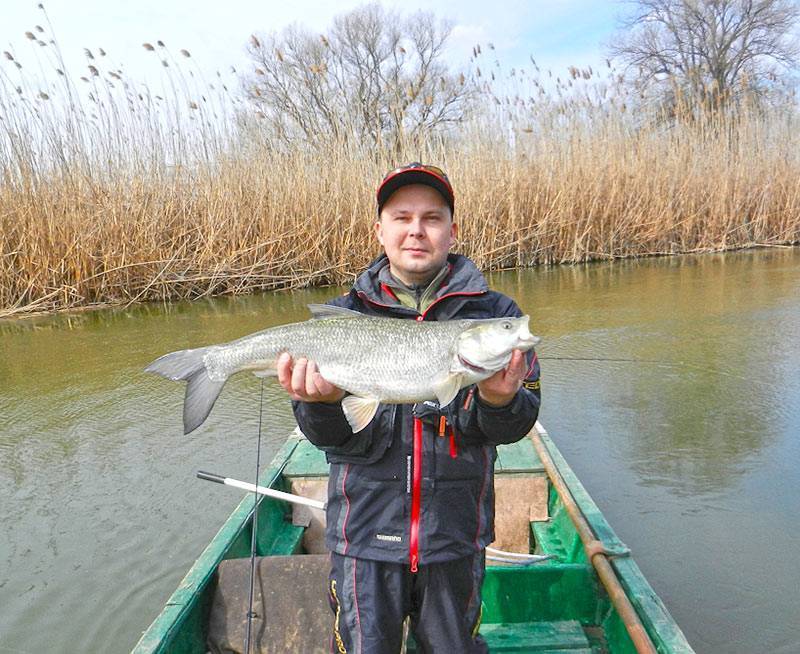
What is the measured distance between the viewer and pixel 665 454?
388cm

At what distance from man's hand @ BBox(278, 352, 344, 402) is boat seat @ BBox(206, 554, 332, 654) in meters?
0.79

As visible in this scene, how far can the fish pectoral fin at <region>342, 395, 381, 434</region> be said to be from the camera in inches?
71.4

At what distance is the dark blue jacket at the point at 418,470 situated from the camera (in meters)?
1.82

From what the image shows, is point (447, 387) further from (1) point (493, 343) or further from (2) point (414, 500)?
(2) point (414, 500)

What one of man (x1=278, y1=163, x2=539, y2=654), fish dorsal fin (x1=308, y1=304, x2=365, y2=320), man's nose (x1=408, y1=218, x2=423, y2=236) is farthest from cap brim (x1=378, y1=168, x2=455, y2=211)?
fish dorsal fin (x1=308, y1=304, x2=365, y2=320)

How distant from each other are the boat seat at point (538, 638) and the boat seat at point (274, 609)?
1.17 ft

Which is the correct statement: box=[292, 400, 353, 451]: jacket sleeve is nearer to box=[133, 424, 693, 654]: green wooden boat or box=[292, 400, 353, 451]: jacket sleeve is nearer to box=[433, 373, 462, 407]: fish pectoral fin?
box=[433, 373, 462, 407]: fish pectoral fin

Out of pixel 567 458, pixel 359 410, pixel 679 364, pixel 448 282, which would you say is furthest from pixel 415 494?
pixel 679 364

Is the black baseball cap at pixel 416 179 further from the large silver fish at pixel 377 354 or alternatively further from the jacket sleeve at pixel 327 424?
the jacket sleeve at pixel 327 424

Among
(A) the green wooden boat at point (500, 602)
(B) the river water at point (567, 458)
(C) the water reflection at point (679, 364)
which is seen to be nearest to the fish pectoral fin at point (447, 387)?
(A) the green wooden boat at point (500, 602)

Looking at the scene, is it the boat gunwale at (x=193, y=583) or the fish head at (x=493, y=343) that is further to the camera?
the boat gunwale at (x=193, y=583)

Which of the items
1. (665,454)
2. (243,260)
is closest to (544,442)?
(665,454)

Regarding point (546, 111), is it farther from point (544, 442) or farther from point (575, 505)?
point (575, 505)

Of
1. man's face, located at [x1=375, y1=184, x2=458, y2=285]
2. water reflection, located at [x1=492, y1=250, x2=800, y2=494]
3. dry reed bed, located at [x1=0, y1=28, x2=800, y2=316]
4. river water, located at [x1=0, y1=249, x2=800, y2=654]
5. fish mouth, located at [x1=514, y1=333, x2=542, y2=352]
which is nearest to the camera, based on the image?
fish mouth, located at [x1=514, y1=333, x2=542, y2=352]
